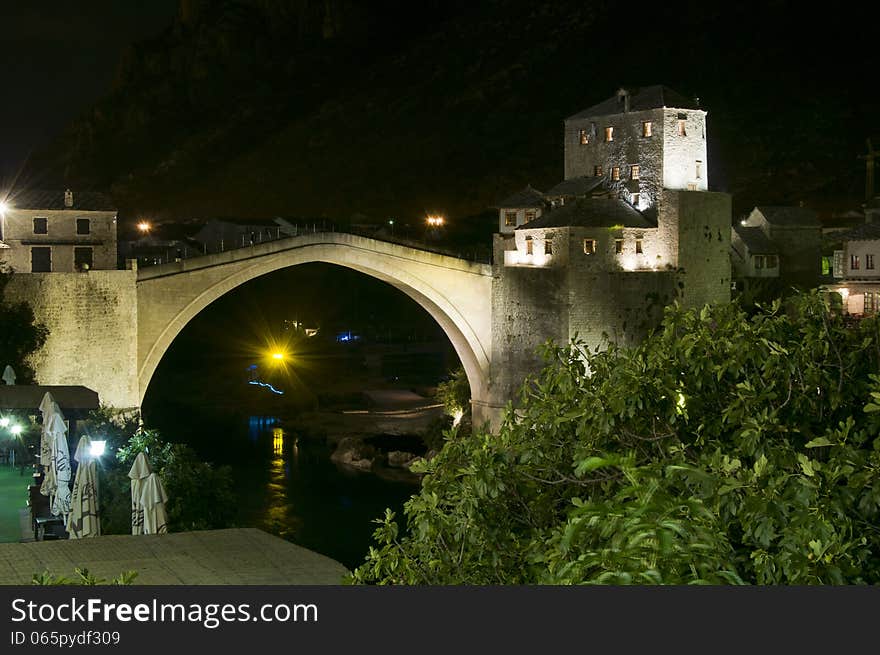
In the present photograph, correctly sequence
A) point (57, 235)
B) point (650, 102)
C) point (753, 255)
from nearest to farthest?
point (57, 235) → point (650, 102) → point (753, 255)

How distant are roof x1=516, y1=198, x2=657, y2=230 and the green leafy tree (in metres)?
14.6

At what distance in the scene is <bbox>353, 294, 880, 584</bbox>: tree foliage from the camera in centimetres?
695

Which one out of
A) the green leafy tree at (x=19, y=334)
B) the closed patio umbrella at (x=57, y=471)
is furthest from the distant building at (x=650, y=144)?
the closed patio umbrella at (x=57, y=471)

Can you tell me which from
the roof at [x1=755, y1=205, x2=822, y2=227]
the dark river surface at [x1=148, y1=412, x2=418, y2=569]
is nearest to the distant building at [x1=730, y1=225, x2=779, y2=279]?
the roof at [x1=755, y1=205, x2=822, y2=227]

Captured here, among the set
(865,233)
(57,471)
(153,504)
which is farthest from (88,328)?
(865,233)

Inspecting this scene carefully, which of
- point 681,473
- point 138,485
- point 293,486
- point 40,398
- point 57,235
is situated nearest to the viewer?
point 681,473

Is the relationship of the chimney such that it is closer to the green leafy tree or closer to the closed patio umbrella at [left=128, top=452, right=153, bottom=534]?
the green leafy tree

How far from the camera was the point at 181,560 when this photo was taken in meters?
12.2

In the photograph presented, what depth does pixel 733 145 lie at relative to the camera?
78.9m

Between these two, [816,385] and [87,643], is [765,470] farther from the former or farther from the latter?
[87,643]

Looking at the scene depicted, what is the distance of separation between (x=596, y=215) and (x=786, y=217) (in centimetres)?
1200

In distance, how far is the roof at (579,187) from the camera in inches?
1521

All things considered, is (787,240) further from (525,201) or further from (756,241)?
(525,201)

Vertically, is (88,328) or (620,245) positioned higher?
(620,245)
